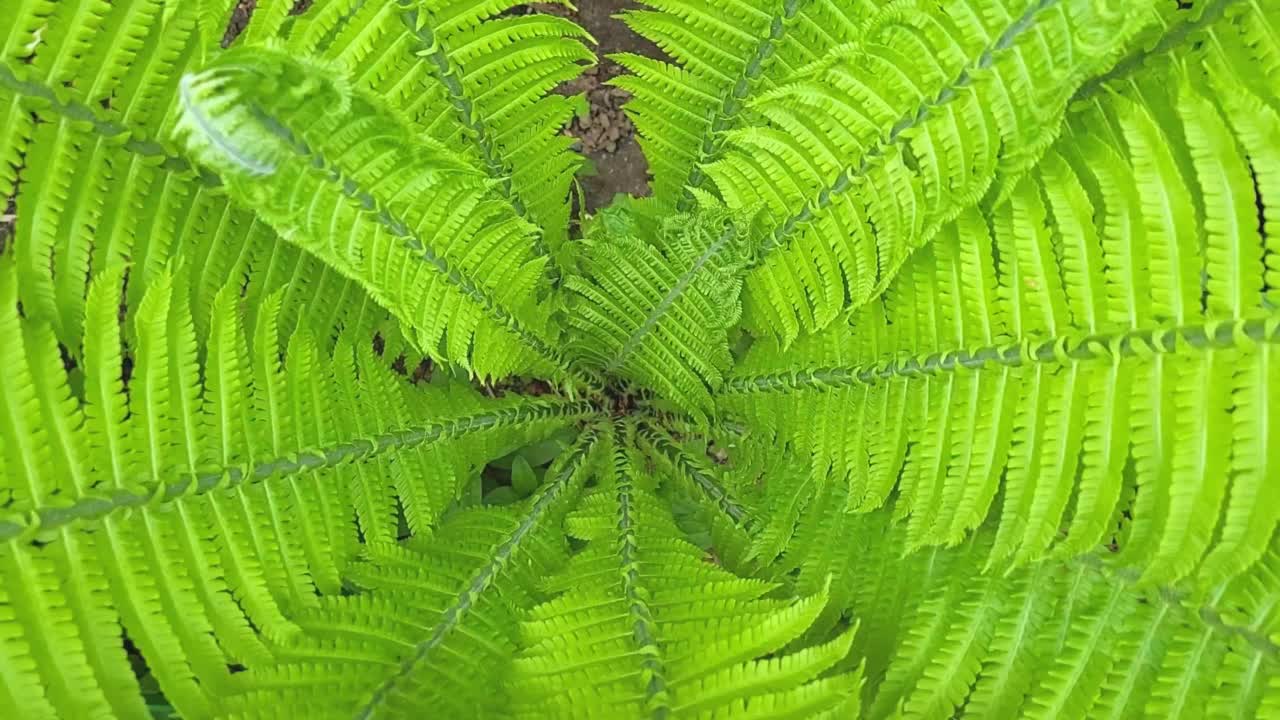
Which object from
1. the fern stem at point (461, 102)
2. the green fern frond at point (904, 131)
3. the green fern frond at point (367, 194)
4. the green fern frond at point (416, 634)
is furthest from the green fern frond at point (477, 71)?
the green fern frond at point (416, 634)

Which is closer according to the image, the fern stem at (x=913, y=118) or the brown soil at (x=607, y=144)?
the fern stem at (x=913, y=118)

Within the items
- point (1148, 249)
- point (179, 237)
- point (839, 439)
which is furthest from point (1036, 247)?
point (179, 237)

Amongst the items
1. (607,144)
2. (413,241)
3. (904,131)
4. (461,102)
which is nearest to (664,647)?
(413,241)

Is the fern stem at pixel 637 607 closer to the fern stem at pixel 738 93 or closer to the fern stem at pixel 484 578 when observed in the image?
the fern stem at pixel 484 578

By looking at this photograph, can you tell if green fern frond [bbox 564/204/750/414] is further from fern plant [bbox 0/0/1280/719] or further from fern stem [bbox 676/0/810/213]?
fern stem [bbox 676/0/810/213]

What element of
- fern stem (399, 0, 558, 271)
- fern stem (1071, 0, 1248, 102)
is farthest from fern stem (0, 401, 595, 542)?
fern stem (1071, 0, 1248, 102)

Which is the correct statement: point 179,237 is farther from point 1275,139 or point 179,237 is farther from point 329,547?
point 1275,139
